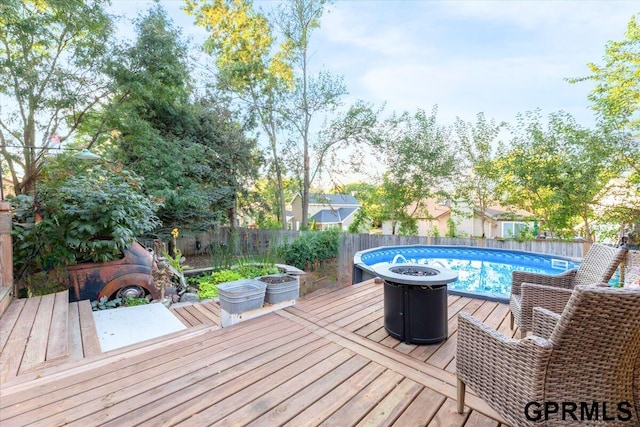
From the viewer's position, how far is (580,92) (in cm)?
709

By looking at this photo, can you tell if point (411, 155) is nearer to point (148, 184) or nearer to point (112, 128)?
point (148, 184)

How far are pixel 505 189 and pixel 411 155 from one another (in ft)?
10.1

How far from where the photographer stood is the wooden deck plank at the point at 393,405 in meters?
1.49

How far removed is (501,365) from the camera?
129 cm

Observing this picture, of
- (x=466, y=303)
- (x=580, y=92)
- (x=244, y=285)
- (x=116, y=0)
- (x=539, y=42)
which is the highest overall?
(x=116, y=0)

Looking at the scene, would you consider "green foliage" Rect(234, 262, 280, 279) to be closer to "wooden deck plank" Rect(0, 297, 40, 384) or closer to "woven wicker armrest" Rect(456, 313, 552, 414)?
"wooden deck plank" Rect(0, 297, 40, 384)

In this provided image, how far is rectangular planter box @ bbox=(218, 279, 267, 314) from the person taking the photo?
2689mm

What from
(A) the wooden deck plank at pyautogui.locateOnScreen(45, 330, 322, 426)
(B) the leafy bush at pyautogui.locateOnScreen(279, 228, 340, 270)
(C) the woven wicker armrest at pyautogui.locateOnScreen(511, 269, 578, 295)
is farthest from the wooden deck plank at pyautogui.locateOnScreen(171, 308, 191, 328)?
(C) the woven wicker armrest at pyautogui.locateOnScreen(511, 269, 578, 295)

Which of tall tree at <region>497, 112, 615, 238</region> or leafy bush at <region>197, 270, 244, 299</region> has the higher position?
tall tree at <region>497, 112, 615, 238</region>

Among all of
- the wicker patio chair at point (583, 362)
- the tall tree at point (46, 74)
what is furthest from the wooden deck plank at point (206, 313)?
the tall tree at point (46, 74)

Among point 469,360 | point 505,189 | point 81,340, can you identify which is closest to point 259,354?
point 469,360

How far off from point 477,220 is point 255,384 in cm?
1303

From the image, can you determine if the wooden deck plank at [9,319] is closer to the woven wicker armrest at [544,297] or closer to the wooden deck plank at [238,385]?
the wooden deck plank at [238,385]

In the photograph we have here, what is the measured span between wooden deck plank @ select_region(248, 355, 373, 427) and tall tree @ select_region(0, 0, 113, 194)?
274 inches
